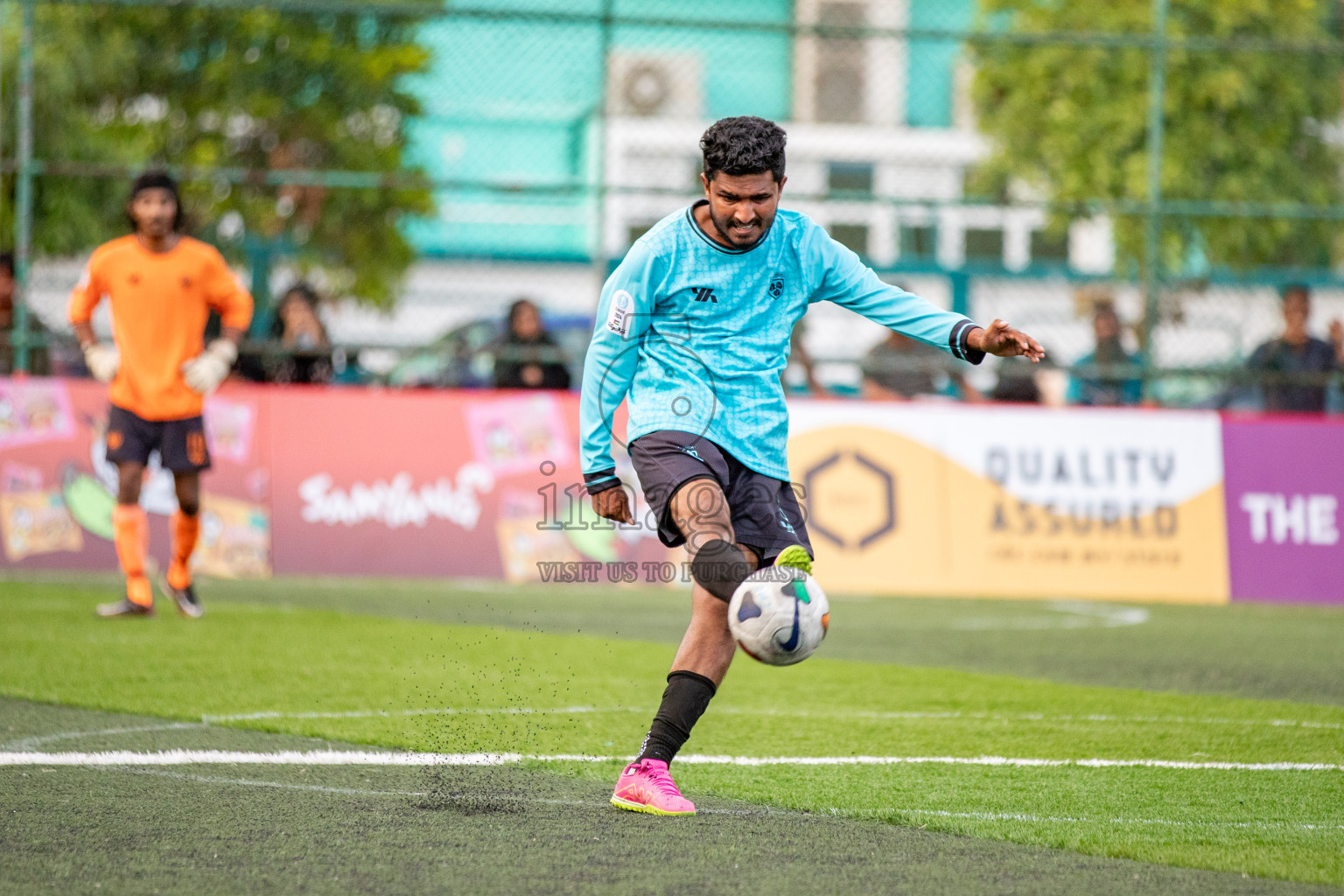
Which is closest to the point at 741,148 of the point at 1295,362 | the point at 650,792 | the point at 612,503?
the point at 612,503

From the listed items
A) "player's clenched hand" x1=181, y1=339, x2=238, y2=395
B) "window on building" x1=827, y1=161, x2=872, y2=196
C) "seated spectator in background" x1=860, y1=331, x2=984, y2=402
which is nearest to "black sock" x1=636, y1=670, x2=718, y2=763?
"player's clenched hand" x1=181, y1=339, x2=238, y2=395

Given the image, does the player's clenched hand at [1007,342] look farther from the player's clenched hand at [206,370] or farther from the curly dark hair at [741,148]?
the player's clenched hand at [206,370]

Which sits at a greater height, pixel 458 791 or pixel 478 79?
pixel 478 79

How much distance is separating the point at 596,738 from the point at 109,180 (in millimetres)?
10045

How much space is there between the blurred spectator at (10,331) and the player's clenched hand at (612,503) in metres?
8.66

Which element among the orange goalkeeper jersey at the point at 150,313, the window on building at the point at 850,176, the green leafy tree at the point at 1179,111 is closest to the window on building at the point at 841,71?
the window on building at the point at 850,176

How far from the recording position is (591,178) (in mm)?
15094

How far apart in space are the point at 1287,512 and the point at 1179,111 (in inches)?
274

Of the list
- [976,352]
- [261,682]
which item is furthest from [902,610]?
[976,352]

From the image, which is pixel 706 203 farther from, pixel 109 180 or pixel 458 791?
pixel 109 180

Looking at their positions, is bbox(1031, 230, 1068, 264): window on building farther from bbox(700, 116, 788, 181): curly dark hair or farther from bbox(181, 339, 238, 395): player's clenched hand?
bbox(700, 116, 788, 181): curly dark hair

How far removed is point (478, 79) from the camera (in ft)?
44.5

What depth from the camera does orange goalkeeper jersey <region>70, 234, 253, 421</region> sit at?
30.6ft

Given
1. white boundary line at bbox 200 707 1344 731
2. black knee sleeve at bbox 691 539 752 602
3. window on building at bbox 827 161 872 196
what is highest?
window on building at bbox 827 161 872 196
